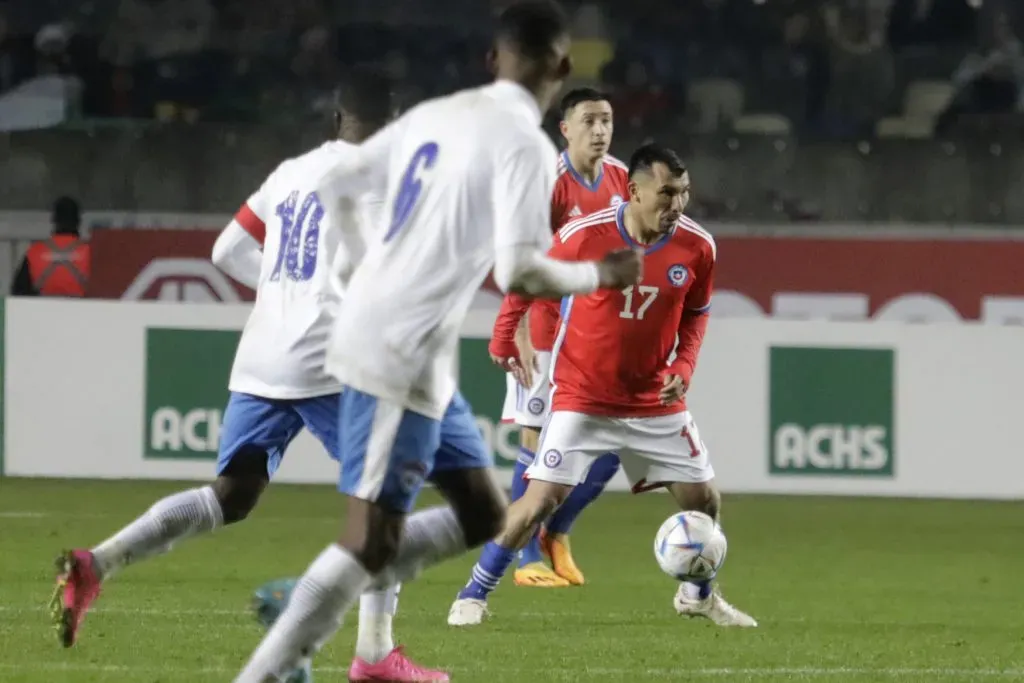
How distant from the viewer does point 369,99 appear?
6.07 metres

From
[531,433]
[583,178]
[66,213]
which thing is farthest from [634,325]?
[66,213]

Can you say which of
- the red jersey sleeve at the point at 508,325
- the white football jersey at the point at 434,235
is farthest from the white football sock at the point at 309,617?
the red jersey sleeve at the point at 508,325

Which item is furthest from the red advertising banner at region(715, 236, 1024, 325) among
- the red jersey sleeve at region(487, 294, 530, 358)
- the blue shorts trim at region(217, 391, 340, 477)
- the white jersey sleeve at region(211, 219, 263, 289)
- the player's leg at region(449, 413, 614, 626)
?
the blue shorts trim at region(217, 391, 340, 477)

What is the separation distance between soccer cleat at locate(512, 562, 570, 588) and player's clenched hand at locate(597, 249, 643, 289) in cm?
404

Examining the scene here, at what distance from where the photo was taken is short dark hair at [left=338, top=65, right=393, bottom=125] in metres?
6.07

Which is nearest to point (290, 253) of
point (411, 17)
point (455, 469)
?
point (455, 469)

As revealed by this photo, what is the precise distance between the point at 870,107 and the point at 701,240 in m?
10.7

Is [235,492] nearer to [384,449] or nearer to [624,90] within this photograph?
[384,449]

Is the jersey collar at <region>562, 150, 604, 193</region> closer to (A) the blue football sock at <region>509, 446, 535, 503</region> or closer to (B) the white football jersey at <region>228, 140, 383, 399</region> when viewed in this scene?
(A) the blue football sock at <region>509, 446, 535, 503</region>

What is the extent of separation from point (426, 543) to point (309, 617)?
0.61 meters

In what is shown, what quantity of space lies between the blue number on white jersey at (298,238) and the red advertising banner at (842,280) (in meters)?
8.80

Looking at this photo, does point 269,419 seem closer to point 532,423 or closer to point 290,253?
point 290,253

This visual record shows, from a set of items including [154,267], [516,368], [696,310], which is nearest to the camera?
[696,310]

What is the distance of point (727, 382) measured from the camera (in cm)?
1309
